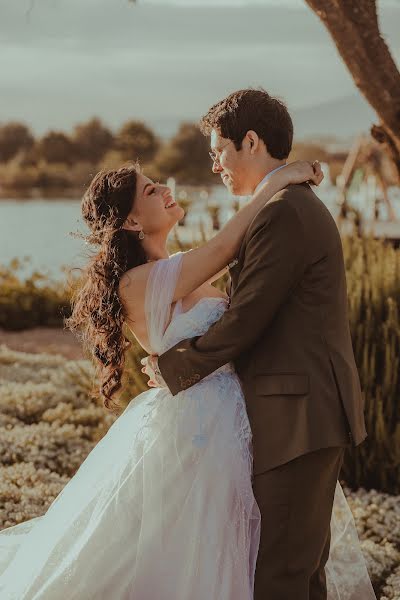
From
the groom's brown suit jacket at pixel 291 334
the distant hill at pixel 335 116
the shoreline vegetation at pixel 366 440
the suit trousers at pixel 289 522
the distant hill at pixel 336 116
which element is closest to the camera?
the groom's brown suit jacket at pixel 291 334

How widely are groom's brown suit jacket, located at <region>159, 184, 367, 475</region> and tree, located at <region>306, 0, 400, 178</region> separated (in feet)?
7.93

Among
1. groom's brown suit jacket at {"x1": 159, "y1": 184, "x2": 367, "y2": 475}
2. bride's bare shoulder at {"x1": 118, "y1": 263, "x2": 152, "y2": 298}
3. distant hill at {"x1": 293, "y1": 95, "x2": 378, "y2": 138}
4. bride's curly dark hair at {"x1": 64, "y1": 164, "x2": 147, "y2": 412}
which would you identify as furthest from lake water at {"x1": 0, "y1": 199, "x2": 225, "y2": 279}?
distant hill at {"x1": 293, "y1": 95, "x2": 378, "y2": 138}

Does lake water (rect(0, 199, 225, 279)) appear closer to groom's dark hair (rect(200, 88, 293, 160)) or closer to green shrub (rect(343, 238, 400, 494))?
green shrub (rect(343, 238, 400, 494))

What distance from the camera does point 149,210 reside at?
306 cm

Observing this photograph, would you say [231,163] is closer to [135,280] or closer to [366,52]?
[135,280]

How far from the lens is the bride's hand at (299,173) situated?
2.75 m

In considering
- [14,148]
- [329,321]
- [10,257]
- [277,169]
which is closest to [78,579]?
[329,321]

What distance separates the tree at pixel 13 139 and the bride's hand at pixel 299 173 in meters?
41.0

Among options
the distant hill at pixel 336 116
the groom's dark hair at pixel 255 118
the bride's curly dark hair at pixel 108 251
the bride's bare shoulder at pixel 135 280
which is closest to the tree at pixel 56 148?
the bride's curly dark hair at pixel 108 251

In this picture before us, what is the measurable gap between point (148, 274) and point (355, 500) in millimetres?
2504

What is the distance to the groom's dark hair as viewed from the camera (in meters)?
2.75

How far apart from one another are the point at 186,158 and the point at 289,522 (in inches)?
1588

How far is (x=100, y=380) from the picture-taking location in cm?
332

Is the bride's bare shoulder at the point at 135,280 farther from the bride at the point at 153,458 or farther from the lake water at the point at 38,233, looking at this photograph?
the lake water at the point at 38,233
